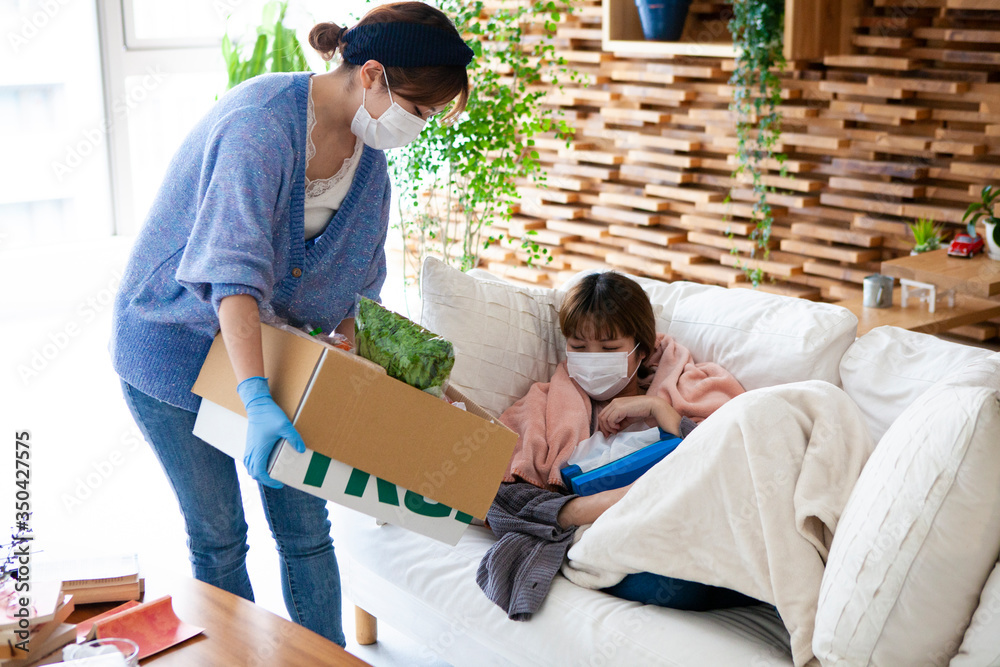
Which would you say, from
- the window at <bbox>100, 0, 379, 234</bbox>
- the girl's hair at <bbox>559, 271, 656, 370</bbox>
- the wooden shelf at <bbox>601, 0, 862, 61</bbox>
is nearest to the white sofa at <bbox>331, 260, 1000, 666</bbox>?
the girl's hair at <bbox>559, 271, 656, 370</bbox>

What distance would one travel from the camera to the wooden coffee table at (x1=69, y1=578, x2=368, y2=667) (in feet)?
4.54

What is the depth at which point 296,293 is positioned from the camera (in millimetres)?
1593

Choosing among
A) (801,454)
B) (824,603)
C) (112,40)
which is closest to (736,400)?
(801,454)

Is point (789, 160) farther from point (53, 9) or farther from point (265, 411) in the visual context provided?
point (53, 9)

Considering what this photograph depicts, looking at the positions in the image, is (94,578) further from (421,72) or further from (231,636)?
(421,72)

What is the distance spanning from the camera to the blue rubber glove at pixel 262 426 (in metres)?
1.33

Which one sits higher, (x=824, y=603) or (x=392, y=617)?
(x=824, y=603)

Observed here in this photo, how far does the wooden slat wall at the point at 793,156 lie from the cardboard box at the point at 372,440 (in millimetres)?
2218

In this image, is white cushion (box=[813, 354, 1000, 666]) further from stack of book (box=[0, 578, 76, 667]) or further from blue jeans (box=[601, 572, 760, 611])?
stack of book (box=[0, 578, 76, 667])

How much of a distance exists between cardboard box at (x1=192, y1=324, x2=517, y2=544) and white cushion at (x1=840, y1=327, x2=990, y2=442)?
82cm

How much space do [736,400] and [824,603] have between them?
0.35 meters

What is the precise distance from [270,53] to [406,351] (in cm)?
293

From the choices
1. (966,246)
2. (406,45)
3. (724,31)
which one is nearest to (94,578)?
(406,45)

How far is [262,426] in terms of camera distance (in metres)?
1.33
